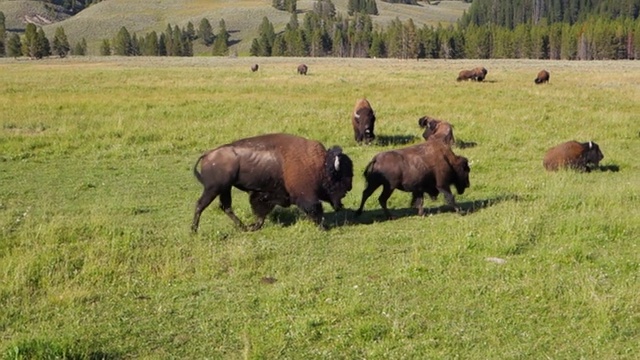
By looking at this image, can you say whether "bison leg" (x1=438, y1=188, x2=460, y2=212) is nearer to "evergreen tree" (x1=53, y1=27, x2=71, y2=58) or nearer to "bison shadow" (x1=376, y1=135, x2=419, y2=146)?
"bison shadow" (x1=376, y1=135, x2=419, y2=146)

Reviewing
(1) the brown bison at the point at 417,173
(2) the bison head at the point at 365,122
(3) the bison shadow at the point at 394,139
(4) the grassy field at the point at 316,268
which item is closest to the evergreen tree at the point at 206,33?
(3) the bison shadow at the point at 394,139

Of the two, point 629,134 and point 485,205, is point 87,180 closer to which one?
point 485,205

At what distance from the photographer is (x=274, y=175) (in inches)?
403

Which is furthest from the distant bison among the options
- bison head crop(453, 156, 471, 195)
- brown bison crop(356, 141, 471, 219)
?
brown bison crop(356, 141, 471, 219)

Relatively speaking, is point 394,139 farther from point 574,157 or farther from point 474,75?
point 474,75

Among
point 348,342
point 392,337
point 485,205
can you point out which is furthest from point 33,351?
point 485,205

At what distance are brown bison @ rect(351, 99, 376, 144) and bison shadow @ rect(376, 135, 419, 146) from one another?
0.35 m

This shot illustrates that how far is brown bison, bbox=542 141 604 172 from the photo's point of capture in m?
15.1

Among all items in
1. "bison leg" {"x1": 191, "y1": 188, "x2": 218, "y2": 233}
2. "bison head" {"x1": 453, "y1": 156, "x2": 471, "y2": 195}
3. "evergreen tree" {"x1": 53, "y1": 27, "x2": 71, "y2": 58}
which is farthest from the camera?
"evergreen tree" {"x1": 53, "y1": 27, "x2": 71, "y2": 58}

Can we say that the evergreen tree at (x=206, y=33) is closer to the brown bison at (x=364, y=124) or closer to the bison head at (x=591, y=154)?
the brown bison at (x=364, y=124)

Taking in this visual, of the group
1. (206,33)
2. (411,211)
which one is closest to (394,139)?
(411,211)

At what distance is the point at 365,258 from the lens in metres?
8.49

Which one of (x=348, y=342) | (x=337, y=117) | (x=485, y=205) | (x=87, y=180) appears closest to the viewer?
(x=348, y=342)

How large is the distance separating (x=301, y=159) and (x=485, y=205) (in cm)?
372
